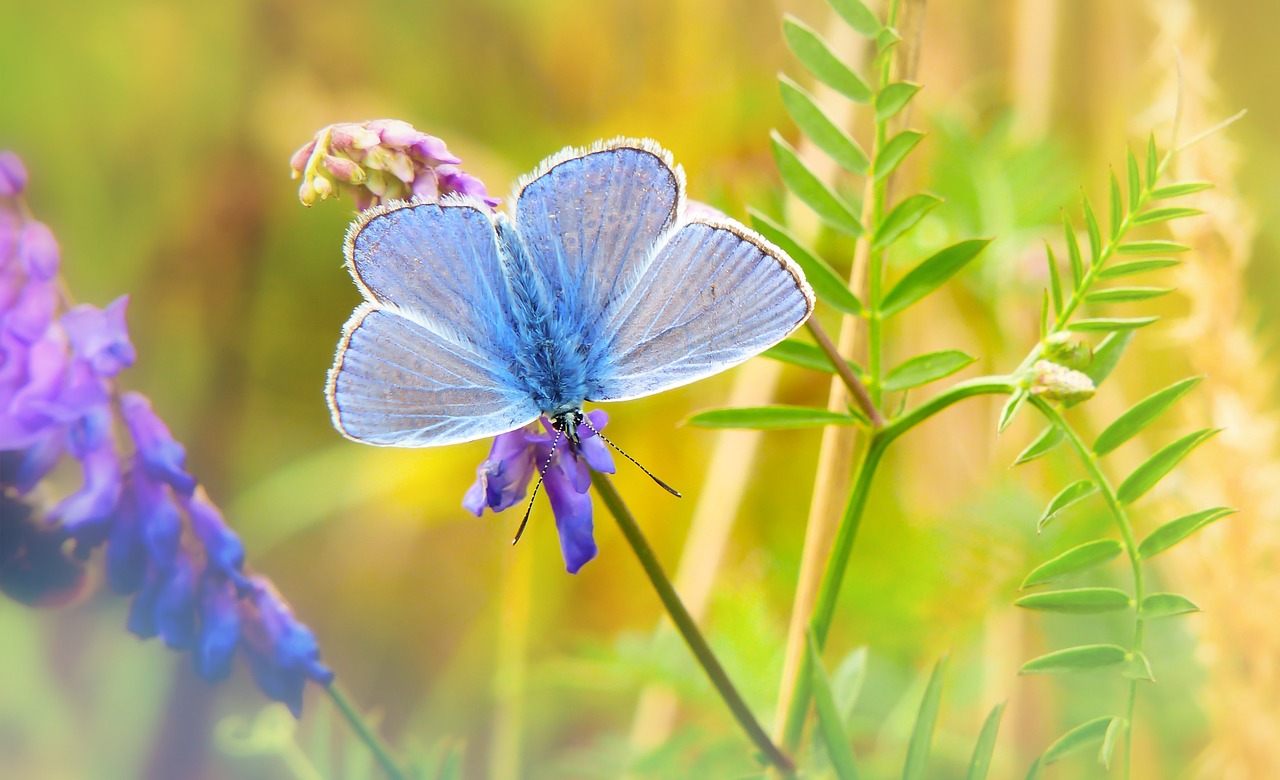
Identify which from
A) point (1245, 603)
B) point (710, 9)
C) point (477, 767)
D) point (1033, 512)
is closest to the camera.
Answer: point (1245, 603)

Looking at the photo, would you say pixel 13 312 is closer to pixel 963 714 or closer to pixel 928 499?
pixel 928 499

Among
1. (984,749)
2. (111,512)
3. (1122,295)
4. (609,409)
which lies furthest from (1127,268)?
(609,409)

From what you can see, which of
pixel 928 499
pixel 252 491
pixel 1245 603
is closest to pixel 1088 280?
pixel 1245 603

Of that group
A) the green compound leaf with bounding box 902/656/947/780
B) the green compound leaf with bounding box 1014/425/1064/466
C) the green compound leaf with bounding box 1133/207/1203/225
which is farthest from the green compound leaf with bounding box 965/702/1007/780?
the green compound leaf with bounding box 1133/207/1203/225

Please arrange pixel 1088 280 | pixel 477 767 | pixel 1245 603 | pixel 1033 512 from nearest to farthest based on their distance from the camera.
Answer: pixel 1088 280 → pixel 1245 603 → pixel 1033 512 → pixel 477 767

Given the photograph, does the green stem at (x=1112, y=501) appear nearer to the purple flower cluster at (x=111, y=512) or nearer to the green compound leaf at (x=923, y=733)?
the green compound leaf at (x=923, y=733)

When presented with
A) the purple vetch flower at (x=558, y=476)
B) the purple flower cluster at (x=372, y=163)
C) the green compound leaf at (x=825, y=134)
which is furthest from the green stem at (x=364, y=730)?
the green compound leaf at (x=825, y=134)

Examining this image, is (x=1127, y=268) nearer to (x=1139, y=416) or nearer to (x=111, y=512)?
(x=1139, y=416)

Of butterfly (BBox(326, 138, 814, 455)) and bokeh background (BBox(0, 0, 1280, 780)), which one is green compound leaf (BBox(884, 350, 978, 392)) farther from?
bokeh background (BBox(0, 0, 1280, 780))
